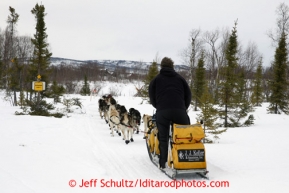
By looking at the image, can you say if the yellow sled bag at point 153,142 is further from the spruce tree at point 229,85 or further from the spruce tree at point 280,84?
the spruce tree at point 280,84

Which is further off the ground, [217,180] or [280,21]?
[280,21]

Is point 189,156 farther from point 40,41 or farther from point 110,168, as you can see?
point 40,41

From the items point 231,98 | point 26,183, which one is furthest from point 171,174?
point 231,98

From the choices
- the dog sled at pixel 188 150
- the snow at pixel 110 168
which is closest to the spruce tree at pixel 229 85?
the snow at pixel 110 168

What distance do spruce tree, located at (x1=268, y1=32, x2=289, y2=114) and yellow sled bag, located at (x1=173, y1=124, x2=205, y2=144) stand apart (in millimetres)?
21729

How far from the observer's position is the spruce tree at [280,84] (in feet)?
77.5

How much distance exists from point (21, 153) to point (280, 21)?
3513 centimetres

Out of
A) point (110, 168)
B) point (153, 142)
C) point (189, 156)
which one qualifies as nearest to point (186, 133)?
point (189, 156)

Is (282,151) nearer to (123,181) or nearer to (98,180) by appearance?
(123,181)

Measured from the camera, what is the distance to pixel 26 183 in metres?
4.17

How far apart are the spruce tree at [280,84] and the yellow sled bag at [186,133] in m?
21.7

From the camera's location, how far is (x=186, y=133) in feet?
16.3

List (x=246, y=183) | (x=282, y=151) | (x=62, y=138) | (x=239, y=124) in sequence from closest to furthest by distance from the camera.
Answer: (x=246, y=183) < (x=282, y=151) < (x=62, y=138) < (x=239, y=124)

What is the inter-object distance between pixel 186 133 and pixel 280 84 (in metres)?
22.4
